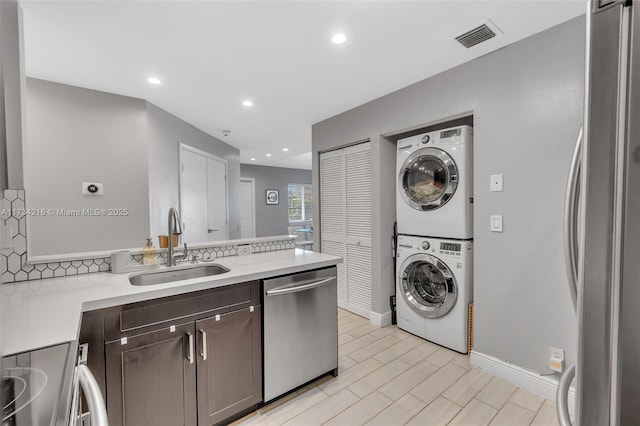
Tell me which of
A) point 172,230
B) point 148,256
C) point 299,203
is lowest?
point 148,256

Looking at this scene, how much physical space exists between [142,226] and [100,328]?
1.98m

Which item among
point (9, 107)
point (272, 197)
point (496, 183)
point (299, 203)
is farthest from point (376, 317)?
point (299, 203)

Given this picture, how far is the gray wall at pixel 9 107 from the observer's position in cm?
83

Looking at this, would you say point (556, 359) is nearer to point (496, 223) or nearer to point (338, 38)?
point (496, 223)

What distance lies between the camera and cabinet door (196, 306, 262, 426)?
150 cm

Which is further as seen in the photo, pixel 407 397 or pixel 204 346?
pixel 407 397

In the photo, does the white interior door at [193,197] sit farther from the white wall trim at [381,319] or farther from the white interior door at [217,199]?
the white wall trim at [381,319]

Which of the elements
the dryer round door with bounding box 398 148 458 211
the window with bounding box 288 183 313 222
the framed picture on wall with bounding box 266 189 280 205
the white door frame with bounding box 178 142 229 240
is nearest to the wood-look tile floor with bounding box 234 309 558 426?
the dryer round door with bounding box 398 148 458 211

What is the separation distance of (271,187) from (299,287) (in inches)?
263

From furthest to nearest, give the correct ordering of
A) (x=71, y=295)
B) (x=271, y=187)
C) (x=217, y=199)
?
(x=271, y=187) < (x=217, y=199) < (x=71, y=295)

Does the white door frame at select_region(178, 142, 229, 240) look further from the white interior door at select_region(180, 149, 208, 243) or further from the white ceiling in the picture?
the white ceiling

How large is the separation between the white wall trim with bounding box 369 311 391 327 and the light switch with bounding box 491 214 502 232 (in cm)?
142

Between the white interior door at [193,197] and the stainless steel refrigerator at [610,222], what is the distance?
13.1ft

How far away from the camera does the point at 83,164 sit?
2.68 metres
